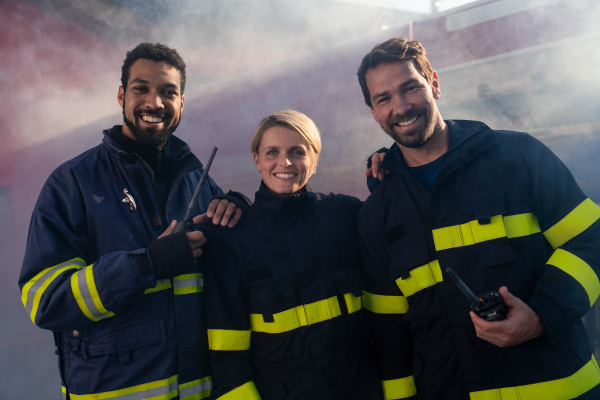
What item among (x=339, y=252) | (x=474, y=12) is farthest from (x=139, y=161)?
(x=474, y=12)

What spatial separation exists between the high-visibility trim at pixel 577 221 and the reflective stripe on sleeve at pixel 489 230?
0.27 ft

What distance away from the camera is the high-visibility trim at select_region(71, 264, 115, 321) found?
152 centimetres

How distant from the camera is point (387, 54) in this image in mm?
1929

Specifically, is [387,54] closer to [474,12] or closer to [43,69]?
[474,12]

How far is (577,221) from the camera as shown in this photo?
5.05ft

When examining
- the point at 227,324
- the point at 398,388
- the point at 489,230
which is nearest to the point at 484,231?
the point at 489,230

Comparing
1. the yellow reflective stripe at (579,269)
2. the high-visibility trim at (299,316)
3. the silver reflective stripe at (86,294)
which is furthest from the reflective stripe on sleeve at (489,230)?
the silver reflective stripe at (86,294)

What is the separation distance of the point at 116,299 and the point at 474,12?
175 inches

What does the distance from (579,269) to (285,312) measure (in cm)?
117

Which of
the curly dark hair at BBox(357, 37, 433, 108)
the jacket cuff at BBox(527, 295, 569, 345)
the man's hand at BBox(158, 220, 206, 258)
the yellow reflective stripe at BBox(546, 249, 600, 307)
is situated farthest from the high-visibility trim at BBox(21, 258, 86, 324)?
the yellow reflective stripe at BBox(546, 249, 600, 307)

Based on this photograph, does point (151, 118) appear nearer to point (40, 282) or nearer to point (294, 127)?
point (294, 127)

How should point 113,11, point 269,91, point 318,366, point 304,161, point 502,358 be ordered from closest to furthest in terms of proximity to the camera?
point 502,358 → point 318,366 → point 304,161 → point 113,11 → point 269,91

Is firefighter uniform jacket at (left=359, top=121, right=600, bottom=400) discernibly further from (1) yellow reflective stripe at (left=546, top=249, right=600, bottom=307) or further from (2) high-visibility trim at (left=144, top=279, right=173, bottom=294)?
(2) high-visibility trim at (left=144, top=279, right=173, bottom=294)

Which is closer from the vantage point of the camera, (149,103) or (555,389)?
(555,389)
